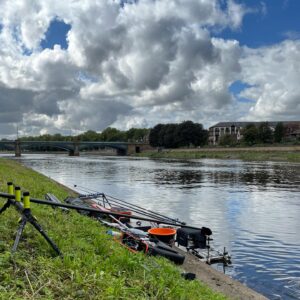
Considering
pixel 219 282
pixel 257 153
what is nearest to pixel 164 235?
pixel 219 282

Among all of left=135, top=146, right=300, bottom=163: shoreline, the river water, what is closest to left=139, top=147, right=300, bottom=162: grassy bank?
left=135, top=146, right=300, bottom=163: shoreline

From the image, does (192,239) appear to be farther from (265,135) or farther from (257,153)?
(265,135)

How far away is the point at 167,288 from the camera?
635 cm

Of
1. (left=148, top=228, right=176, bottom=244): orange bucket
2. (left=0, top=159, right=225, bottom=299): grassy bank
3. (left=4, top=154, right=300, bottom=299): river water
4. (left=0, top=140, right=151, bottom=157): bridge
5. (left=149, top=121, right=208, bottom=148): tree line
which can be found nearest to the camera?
(left=0, top=159, right=225, bottom=299): grassy bank

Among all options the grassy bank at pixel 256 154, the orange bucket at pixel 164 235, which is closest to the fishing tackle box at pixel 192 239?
the orange bucket at pixel 164 235

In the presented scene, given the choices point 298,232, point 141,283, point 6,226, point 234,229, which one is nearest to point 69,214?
point 6,226

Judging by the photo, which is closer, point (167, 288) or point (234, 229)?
point (167, 288)

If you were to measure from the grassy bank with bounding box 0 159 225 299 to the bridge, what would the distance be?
122845 millimetres

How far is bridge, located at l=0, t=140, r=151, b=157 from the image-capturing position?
13325 cm

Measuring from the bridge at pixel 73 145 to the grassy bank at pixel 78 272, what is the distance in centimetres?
12285

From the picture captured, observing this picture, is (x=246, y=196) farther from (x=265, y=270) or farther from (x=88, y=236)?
(x=88, y=236)

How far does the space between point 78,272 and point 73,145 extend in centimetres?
14055

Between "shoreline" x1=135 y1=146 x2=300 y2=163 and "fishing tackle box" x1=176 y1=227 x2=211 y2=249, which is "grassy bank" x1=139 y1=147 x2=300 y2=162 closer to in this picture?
"shoreline" x1=135 y1=146 x2=300 y2=163

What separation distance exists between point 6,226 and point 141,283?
3.21 meters
